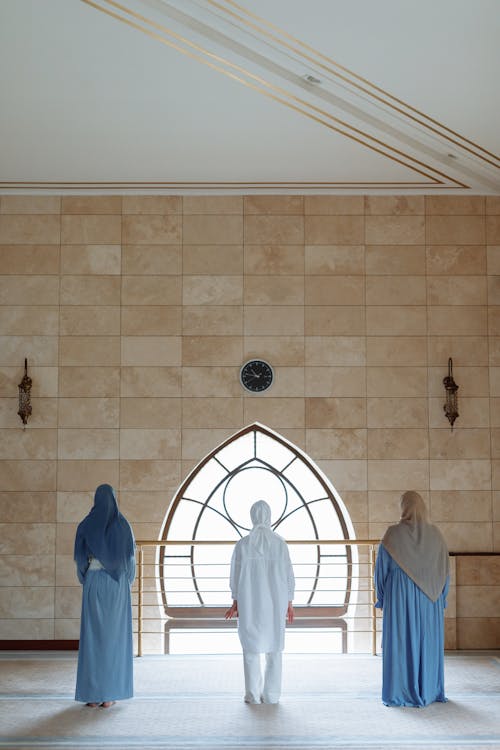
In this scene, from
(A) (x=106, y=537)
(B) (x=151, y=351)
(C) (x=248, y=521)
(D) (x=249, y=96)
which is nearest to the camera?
(A) (x=106, y=537)

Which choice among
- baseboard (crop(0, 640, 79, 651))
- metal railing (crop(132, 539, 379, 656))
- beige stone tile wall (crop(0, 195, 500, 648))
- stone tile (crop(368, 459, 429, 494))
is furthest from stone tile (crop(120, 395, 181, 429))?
baseboard (crop(0, 640, 79, 651))

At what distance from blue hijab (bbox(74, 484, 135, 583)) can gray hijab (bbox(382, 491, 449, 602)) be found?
165cm

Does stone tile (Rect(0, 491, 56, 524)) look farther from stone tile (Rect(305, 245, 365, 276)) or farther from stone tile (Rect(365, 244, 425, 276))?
stone tile (Rect(365, 244, 425, 276))

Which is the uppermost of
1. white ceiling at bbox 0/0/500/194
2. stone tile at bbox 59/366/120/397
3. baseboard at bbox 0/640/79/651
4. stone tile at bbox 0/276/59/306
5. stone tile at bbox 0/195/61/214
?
white ceiling at bbox 0/0/500/194

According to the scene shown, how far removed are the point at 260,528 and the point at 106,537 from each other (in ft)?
3.28

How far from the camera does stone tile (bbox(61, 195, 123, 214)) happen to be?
7516mm

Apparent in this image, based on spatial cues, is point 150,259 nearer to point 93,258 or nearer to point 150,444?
point 93,258

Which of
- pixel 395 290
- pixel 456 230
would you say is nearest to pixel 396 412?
pixel 395 290

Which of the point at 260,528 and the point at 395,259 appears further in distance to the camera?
the point at 395,259

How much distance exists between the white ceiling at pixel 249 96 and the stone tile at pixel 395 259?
523mm

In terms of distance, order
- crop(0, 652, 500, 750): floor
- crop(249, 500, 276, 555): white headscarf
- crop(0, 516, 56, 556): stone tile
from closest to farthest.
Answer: crop(0, 652, 500, 750): floor < crop(249, 500, 276, 555): white headscarf < crop(0, 516, 56, 556): stone tile

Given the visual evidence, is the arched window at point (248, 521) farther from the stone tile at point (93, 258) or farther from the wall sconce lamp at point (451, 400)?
the stone tile at point (93, 258)

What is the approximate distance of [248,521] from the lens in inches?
314

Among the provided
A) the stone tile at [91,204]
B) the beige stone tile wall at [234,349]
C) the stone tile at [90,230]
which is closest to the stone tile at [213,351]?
the beige stone tile wall at [234,349]
